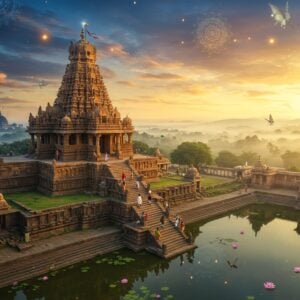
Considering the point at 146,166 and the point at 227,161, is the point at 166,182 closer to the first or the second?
the point at 146,166

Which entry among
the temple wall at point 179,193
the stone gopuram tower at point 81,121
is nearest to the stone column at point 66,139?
the stone gopuram tower at point 81,121

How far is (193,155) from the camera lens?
55438 millimetres

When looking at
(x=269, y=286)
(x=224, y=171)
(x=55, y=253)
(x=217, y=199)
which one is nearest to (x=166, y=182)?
(x=217, y=199)

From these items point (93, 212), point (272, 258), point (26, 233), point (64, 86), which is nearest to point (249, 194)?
point (272, 258)

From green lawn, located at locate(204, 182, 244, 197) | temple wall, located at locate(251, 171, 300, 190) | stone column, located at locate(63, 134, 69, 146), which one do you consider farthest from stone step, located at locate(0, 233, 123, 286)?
temple wall, located at locate(251, 171, 300, 190)

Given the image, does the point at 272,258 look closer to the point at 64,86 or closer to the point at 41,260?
the point at 41,260

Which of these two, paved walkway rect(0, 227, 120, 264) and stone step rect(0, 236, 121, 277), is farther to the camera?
paved walkway rect(0, 227, 120, 264)

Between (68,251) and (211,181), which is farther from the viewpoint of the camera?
(211,181)

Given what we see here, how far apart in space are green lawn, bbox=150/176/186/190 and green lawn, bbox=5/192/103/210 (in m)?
6.84

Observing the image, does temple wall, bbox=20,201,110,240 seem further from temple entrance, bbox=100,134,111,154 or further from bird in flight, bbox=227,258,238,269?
bird in flight, bbox=227,258,238,269

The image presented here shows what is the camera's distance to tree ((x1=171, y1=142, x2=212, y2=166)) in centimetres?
5519

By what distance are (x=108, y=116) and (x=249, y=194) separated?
19106 mm

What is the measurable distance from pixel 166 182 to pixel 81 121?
10.7m

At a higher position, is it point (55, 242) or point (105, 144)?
point (105, 144)
